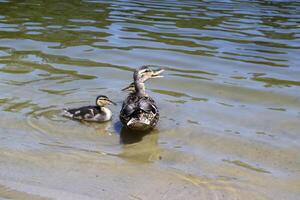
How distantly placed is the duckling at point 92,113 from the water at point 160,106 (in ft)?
0.35

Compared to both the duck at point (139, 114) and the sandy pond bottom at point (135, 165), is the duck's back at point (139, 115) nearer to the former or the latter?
the duck at point (139, 114)

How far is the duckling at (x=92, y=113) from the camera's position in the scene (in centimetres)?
697

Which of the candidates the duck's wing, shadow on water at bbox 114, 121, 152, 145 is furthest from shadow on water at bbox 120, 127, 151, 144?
the duck's wing

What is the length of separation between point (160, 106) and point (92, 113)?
0.97m

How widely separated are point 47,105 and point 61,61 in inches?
91.5

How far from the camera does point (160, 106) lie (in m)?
7.57

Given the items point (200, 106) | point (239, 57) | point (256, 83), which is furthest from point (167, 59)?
point (200, 106)

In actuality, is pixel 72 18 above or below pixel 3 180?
below

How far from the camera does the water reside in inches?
208

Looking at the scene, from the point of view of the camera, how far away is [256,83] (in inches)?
339

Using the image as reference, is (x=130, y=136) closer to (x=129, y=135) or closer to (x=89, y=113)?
(x=129, y=135)

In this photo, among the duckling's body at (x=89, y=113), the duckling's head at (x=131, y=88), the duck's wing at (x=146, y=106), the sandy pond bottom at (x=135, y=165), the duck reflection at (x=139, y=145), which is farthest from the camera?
the duckling's head at (x=131, y=88)

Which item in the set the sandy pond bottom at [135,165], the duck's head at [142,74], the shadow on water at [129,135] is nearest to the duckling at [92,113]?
the sandy pond bottom at [135,165]

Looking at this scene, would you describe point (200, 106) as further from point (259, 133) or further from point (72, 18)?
point (72, 18)
